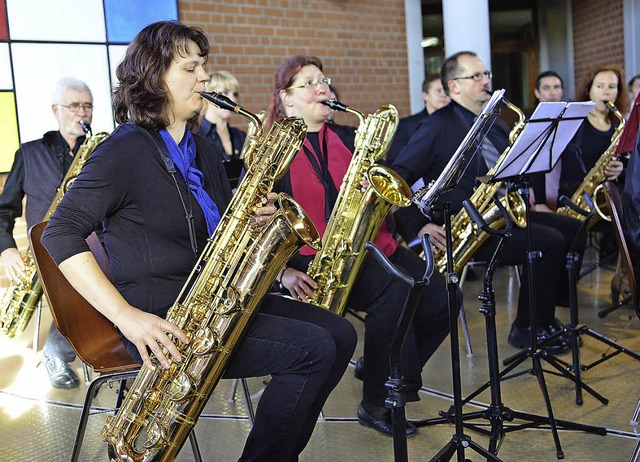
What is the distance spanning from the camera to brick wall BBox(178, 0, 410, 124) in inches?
282

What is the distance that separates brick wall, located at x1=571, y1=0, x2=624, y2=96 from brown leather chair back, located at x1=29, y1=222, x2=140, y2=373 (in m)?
7.99

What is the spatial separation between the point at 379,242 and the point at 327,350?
1.19 meters

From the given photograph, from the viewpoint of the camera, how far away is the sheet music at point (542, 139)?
3141mm

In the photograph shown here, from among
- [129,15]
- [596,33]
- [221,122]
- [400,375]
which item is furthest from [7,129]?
[596,33]

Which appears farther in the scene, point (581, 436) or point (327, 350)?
point (581, 436)

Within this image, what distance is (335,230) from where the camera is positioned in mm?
3432

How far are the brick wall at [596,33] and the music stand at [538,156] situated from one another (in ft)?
21.0

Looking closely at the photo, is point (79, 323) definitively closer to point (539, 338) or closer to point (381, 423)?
point (381, 423)

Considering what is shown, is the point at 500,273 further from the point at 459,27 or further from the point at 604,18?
the point at 604,18

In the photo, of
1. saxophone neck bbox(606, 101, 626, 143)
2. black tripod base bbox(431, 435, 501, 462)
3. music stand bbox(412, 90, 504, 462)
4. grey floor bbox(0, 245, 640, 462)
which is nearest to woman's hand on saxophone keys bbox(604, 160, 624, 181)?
saxophone neck bbox(606, 101, 626, 143)

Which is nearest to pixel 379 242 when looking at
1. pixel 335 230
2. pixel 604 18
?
Result: pixel 335 230

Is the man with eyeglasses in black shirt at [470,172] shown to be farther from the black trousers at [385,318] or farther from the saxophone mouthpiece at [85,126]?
the saxophone mouthpiece at [85,126]

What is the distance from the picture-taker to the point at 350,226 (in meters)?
3.43

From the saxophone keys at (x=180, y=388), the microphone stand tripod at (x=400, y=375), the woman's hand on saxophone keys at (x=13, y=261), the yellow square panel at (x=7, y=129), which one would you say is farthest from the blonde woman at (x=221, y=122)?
the microphone stand tripod at (x=400, y=375)
